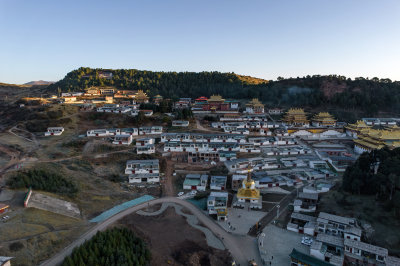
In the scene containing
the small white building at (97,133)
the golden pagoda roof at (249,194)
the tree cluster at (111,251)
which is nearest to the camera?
the tree cluster at (111,251)

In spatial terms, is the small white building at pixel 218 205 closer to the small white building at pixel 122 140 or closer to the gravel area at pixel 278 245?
the gravel area at pixel 278 245

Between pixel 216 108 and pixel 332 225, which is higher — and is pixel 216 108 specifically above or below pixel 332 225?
above

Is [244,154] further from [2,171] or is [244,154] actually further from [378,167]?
[2,171]

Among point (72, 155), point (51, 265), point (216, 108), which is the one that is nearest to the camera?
point (51, 265)

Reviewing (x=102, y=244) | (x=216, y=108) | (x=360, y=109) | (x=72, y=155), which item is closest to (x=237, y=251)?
(x=102, y=244)

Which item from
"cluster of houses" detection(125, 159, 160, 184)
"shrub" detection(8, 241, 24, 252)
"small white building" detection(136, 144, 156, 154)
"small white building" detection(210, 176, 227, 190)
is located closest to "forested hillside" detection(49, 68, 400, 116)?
"small white building" detection(136, 144, 156, 154)

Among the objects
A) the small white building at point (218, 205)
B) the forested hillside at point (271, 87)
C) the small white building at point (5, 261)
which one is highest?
the forested hillside at point (271, 87)

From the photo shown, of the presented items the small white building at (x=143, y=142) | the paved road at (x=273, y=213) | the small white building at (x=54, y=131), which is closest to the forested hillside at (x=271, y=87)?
the small white building at (x=143, y=142)
